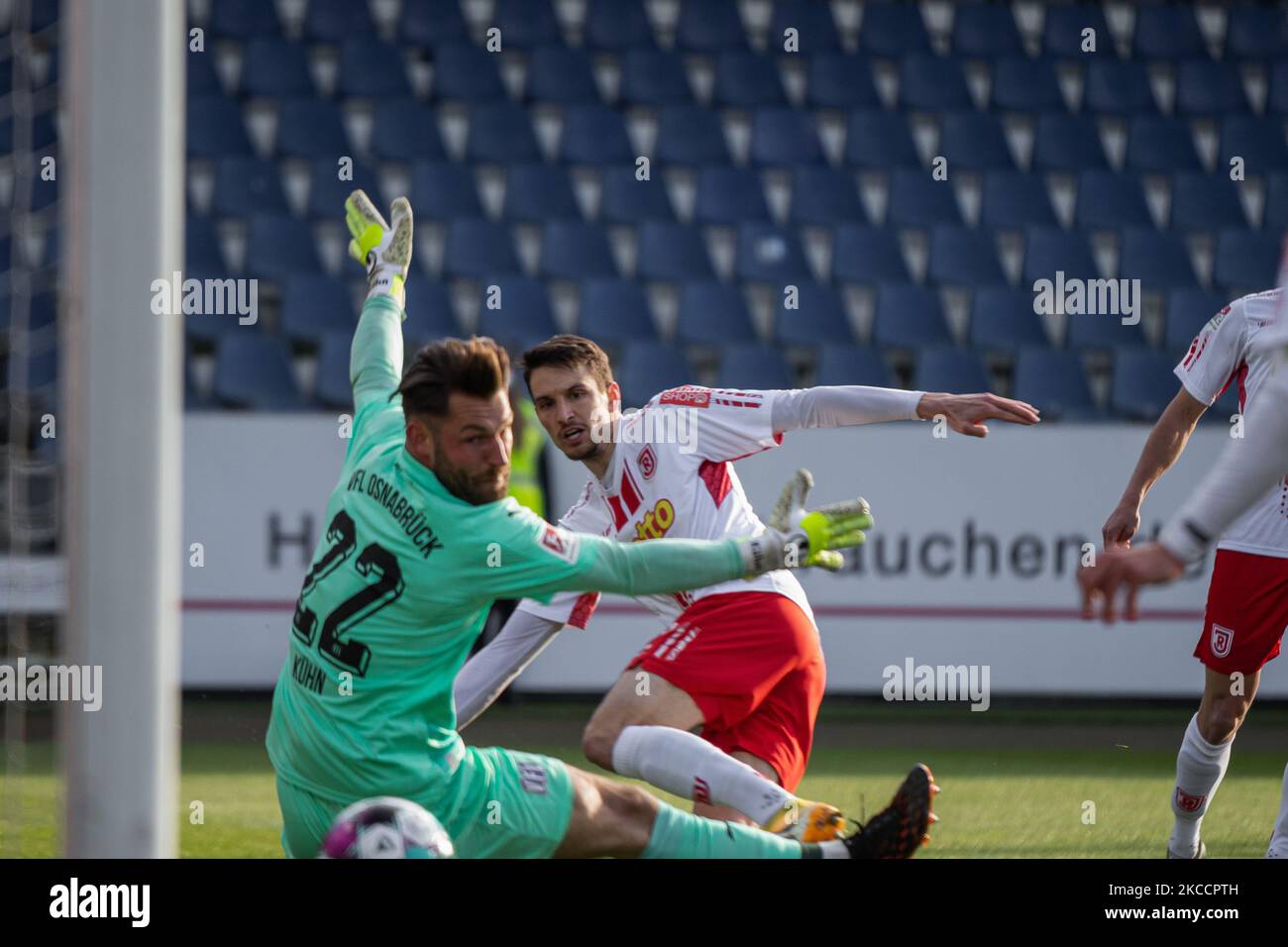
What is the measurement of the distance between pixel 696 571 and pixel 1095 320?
321 inches

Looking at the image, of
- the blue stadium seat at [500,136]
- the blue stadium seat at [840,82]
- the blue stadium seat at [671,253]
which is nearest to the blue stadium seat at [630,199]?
the blue stadium seat at [671,253]

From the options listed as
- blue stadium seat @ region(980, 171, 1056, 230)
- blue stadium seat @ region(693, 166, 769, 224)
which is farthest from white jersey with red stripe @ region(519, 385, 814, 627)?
blue stadium seat @ region(980, 171, 1056, 230)

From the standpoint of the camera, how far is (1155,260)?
11.1m

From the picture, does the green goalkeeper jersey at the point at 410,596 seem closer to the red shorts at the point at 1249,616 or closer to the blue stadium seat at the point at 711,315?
the red shorts at the point at 1249,616

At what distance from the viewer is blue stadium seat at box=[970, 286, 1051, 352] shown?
10.7m

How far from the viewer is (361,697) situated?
3383 mm

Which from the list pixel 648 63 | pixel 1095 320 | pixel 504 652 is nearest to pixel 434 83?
pixel 648 63

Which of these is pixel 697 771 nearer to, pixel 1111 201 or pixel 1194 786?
pixel 1194 786

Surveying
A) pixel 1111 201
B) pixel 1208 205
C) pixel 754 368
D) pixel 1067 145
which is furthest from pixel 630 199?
pixel 1208 205

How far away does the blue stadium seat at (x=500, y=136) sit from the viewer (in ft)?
38.2

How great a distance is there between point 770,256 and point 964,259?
141 centimetres

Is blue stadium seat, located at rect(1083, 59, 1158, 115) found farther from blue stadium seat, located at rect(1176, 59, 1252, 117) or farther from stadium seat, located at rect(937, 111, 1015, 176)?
stadium seat, located at rect(937, 111, 1015, 176)

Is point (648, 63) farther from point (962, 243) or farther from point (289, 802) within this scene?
point (289, 802)

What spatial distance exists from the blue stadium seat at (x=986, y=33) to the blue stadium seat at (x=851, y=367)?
2.98m
